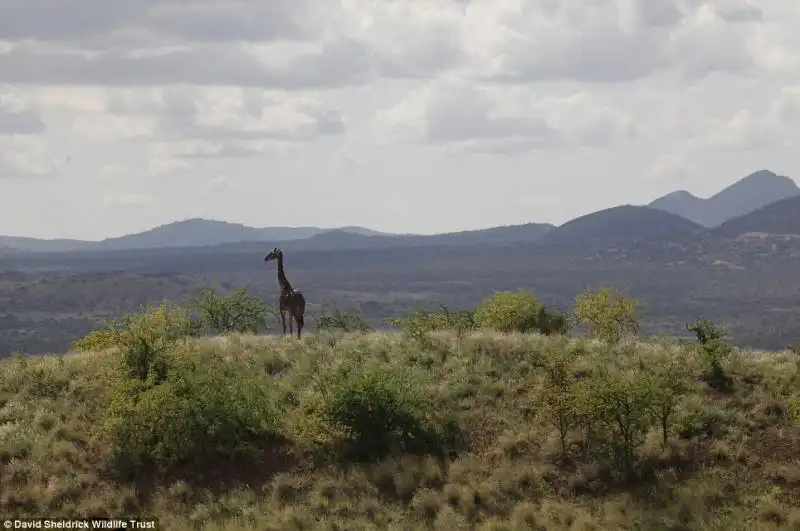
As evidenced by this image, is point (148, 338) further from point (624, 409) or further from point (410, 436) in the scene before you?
point (624, 409)

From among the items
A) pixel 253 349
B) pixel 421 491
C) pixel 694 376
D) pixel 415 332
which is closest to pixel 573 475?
pixel 421 491

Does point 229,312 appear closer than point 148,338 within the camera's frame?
No

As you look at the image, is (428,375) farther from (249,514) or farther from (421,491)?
(249,514)

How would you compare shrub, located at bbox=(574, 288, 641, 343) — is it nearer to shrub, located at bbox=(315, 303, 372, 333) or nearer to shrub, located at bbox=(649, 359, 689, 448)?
shrub, located at bbox=(315, 303, 372, 333)

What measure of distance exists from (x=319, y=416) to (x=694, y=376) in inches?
396

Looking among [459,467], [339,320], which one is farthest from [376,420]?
[339,320]

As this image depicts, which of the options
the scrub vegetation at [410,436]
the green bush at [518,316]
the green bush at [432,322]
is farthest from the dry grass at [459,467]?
the green bush at [518,316]

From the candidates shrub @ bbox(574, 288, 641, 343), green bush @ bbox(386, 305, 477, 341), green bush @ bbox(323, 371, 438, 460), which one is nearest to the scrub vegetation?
green bush @ bbox(323, 371, 438, 460)

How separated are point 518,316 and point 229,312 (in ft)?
40.3

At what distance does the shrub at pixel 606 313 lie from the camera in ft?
121

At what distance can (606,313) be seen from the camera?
3725cm

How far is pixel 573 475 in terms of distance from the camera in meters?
22.3

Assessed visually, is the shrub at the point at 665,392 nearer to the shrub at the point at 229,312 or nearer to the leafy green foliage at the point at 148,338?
the leafy green foliage at the point at 148,338

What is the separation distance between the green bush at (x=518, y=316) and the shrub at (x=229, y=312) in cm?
939
